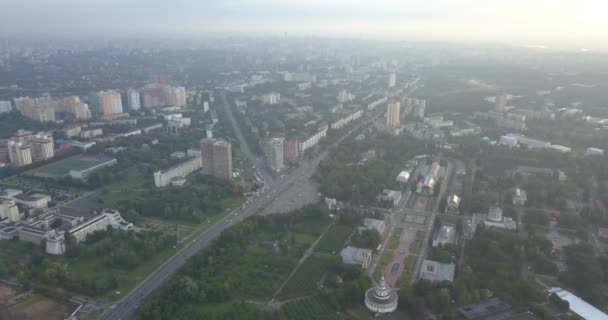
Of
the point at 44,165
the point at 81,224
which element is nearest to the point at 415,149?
the point at 81,224

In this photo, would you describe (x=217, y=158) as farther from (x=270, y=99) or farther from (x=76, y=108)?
(x=76, y=108)

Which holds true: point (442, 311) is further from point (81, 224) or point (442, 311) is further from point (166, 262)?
point (81, 224)

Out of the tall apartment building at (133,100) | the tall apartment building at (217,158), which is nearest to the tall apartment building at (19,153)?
the tall apartment building at (217,158)

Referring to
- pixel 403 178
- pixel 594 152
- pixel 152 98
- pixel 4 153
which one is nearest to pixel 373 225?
pixel 403 178

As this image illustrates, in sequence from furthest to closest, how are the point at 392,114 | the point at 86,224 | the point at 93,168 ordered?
the point at 392,114
the point at 93,168
the point at 86,224

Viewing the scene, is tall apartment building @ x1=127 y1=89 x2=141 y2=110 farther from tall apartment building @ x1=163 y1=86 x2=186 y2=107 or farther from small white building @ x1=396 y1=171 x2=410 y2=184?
small white building @ x1=396 y1=171 x2=410 y2=184

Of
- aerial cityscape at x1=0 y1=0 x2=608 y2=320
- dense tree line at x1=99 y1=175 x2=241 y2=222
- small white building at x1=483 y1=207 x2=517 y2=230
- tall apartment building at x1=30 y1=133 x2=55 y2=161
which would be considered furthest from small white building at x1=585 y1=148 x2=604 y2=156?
tall apartment building at x1=30 y1=133 x2=55 y2=161
